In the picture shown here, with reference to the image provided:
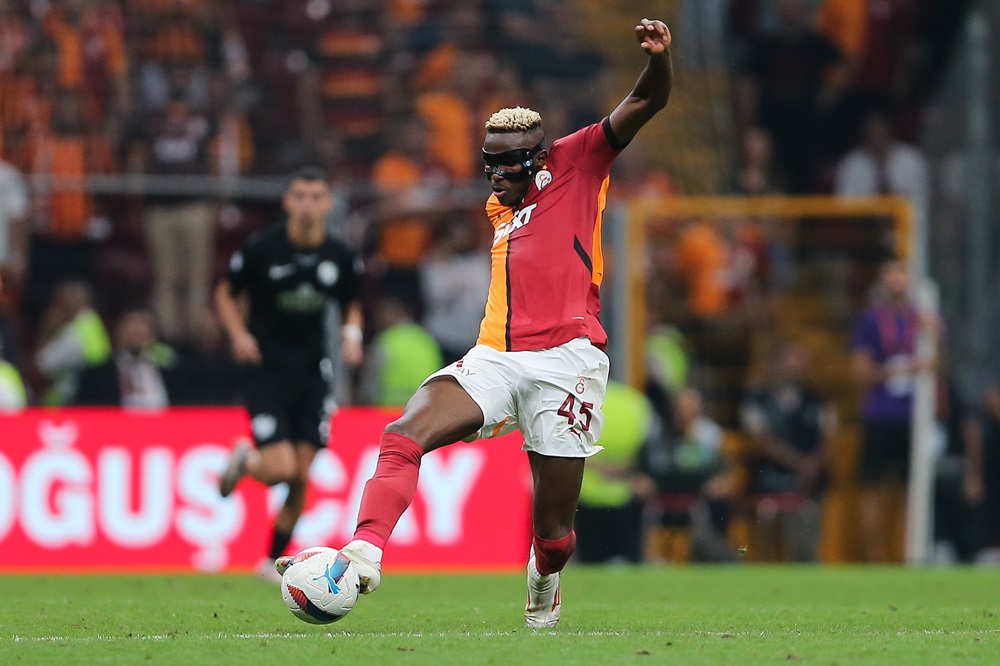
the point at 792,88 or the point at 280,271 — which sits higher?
the point at 792,88

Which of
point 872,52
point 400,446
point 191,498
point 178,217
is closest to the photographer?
point 400,446

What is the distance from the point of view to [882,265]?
52.4 feet

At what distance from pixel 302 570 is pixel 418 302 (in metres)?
9.64

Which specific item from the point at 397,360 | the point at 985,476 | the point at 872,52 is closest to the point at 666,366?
the point at 397,360

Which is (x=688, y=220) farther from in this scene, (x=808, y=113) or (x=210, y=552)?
(x=210, y=552)

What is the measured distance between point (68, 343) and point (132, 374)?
2.26 feet

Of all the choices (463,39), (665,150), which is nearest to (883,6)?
(665,150)

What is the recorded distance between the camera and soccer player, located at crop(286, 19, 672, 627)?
686 centimetres

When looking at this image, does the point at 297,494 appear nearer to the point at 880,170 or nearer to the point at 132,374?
the point at 132,374

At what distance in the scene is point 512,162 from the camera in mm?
7133

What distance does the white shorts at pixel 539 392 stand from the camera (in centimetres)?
691

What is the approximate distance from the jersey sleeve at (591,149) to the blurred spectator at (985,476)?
9.71m

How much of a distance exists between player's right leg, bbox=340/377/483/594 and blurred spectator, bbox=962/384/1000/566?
1022 cm

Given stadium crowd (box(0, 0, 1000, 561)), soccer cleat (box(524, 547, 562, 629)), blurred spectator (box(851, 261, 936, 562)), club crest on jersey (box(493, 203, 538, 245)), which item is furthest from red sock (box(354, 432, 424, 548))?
blurred spectator (box(851, 261, 936, 562))
